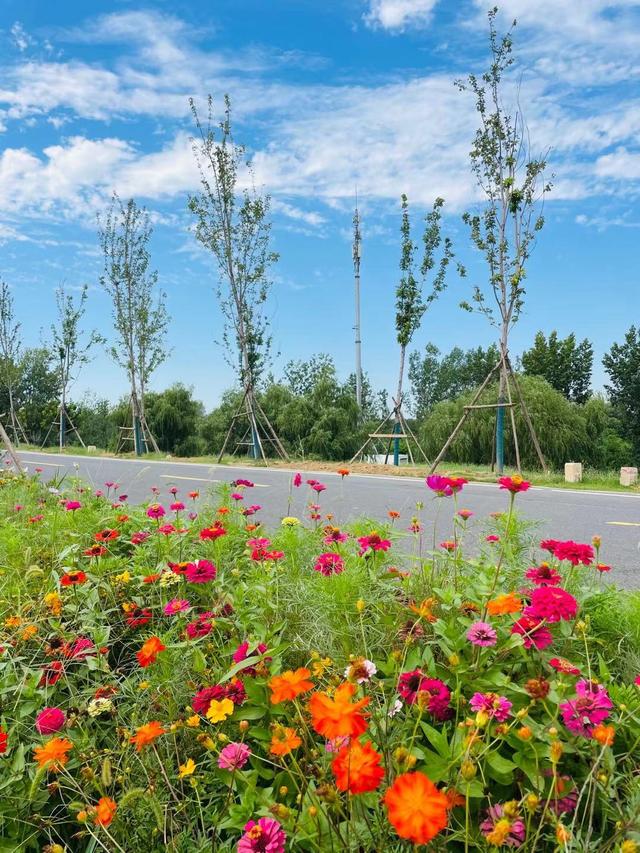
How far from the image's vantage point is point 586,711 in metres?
1.14

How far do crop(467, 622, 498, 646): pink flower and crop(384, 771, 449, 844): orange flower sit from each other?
62 cm

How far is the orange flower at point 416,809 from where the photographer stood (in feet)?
2.30

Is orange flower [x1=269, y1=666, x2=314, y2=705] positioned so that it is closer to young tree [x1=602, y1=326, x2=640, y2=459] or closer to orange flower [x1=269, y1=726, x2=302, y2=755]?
orange flower [x1=269, y1=726, x2=302, y2=755]

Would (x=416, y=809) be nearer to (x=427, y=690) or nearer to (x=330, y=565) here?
(x=427, y=690)

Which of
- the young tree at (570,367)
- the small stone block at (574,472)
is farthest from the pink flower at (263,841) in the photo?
the young tree at (570,367)

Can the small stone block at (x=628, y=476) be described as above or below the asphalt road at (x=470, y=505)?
above

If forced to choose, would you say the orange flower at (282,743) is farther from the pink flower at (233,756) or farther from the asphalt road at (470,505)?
the asphalt road at (470,505)

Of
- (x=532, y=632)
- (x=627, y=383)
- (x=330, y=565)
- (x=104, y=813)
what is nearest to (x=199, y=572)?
(x=330, y=565)

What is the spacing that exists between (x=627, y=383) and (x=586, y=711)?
2555 cm

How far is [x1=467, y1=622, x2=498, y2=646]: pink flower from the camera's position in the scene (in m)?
1.32

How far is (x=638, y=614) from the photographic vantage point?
182 cm

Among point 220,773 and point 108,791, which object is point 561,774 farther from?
point 108,791

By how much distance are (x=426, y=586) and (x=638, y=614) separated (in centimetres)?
65

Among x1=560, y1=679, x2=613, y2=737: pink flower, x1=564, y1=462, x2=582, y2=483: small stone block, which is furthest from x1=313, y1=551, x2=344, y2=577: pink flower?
x1=564, y1=462, x2=582, y2=483: small stone block
